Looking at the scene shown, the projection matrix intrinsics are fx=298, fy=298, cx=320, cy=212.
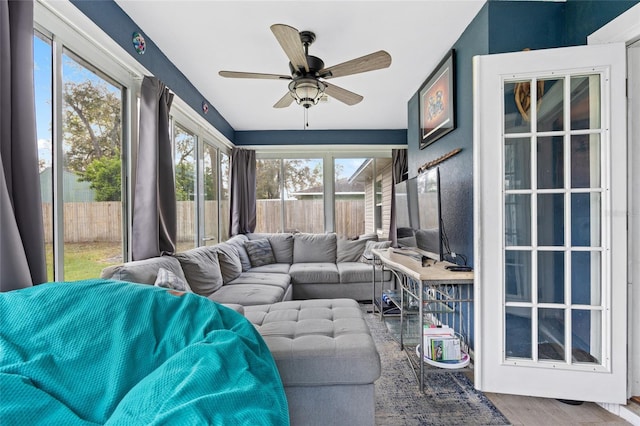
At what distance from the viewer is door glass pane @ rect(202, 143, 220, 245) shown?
3.94 meters

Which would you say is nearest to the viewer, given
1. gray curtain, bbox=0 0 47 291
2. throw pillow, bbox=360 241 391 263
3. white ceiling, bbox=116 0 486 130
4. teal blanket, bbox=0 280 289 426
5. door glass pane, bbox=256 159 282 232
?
teal blanket, bbox=0 280 289 426

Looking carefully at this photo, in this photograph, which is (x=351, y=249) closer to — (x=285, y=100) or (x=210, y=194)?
(x=210, y=194)

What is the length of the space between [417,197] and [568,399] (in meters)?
1.65

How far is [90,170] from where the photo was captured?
6.37ft

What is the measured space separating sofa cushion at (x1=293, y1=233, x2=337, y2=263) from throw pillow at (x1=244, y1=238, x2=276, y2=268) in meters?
0.39

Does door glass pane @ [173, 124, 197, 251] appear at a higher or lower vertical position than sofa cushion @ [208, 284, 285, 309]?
higher

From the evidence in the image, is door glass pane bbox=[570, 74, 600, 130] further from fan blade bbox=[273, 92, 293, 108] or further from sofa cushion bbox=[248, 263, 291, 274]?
sofa cushion bbox=[248, 263, 291, 274]

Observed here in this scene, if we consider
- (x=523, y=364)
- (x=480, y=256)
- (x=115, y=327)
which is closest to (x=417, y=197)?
(x=480, y=256)

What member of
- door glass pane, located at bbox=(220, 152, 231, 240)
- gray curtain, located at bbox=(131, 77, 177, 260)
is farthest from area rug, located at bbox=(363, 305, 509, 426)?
door glass pane, located at bbox=(220, 152, 231, 240)

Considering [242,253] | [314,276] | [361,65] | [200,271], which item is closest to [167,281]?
[200,271]

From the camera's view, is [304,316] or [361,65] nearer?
[304,316]

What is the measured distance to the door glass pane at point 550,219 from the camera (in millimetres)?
1815

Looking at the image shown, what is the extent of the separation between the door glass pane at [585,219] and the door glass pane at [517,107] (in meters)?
0.52

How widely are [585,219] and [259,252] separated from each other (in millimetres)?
3469
